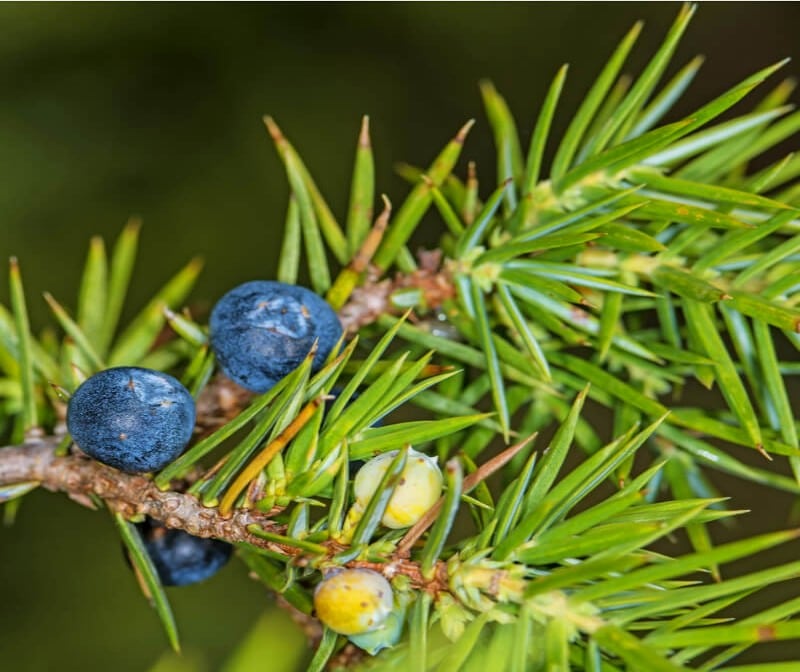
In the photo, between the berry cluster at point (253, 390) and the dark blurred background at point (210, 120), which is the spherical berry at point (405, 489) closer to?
the berry cluster at point (253, 390)

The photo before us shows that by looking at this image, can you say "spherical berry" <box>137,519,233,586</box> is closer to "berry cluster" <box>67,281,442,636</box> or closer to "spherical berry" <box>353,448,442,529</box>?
"berry cluster" <box>67,281,442,636</box>

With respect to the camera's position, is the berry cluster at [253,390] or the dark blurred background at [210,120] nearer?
the berry cluster at [253,390]

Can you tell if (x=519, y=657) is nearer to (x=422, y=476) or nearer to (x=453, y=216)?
(x=422, y=476)

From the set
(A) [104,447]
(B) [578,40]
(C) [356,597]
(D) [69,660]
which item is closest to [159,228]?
(D) [69,660]

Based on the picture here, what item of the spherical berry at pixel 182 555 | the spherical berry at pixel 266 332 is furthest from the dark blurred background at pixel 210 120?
the spherical berry at pixel 266 332

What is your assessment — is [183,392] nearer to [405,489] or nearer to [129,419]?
[129,419]
